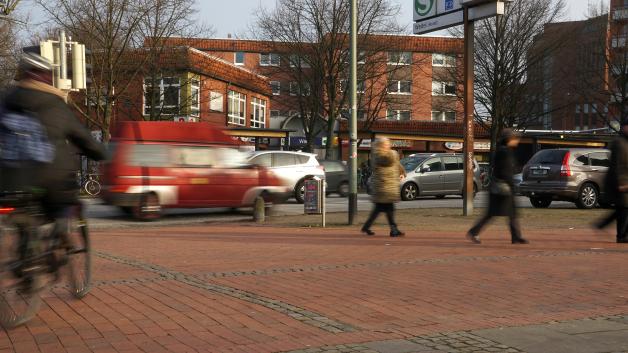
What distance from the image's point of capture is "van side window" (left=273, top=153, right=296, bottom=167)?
2256 centimetres

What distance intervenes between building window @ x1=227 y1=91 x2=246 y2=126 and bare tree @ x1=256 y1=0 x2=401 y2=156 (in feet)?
29.4

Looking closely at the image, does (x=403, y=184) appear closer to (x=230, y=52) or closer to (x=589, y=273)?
(x=589, y=273)

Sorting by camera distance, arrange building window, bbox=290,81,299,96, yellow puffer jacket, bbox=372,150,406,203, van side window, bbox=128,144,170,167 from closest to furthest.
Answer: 1. yellow puffer jacket, bbox=372,150,406,203
2. van side window, bbox=128,144,170,167
3. building window, bbox=290,81,299,96

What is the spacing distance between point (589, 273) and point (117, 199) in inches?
434

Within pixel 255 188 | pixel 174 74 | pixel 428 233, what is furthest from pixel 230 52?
pixel 428 233

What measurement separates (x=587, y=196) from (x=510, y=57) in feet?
64.9

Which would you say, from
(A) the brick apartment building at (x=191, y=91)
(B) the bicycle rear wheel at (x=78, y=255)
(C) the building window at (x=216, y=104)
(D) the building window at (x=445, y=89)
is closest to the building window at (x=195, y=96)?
(A) the brick apartment building at (x=191, y=91)

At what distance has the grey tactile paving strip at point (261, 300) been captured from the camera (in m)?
5.45

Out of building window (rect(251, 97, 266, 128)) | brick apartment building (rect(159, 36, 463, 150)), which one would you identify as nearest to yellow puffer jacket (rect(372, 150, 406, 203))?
brick apartment building (rect(159, 36, 463, 150))

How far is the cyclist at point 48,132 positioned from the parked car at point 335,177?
20640mm

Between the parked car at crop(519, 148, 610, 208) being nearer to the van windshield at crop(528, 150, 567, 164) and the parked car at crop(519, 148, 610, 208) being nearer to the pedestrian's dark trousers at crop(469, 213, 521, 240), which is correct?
the van windshield at crop(528, 150, 567, 164)

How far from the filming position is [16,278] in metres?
5.10

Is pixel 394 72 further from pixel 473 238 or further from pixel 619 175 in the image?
pixel 619 175

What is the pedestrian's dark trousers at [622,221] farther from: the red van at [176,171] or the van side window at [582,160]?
the red van at [176,171]
